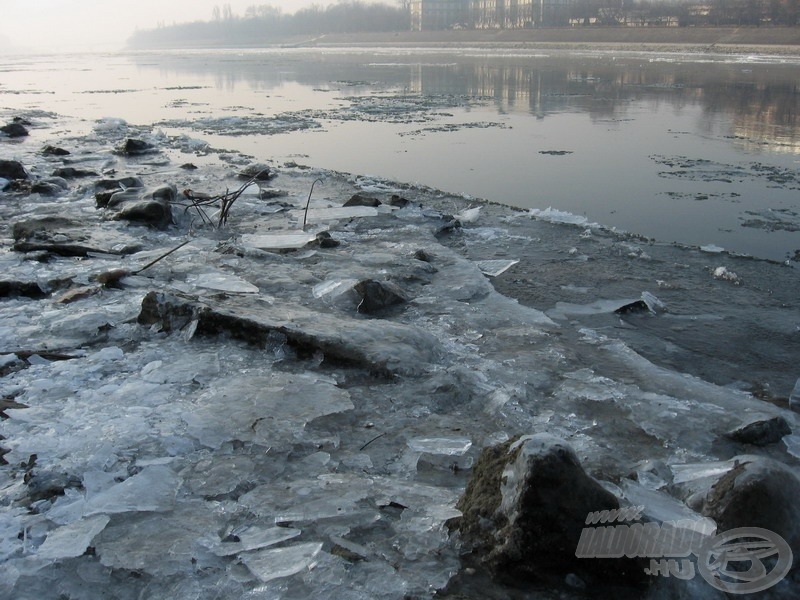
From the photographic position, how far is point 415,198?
253 inches

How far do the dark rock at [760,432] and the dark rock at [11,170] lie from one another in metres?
7.44

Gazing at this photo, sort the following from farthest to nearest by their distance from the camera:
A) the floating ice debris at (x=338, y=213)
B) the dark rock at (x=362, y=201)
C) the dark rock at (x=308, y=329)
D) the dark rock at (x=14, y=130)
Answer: the dark rock at (x=14, y=130), the dark rock at (x=362, y=201), the floating ice debris at (x=338, y=213), the dark rock at (x=308, y=329)

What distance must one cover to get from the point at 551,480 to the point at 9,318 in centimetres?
307

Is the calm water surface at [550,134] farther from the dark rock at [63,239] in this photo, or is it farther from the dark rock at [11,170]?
the dark rock at [63,239]

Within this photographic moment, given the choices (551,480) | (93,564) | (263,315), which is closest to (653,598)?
(551,480)

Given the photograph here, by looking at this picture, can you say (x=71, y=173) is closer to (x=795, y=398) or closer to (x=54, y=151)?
(x=54, y=151)

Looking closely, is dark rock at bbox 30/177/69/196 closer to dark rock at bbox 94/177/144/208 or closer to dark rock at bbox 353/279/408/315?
dark rock at bbox 94/177/144/208

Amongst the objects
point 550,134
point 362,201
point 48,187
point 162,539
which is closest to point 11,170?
point 48,187

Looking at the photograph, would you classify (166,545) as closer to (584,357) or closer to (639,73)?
(584,357)

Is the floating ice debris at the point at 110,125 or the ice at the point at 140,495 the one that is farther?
the floating ice debris at the point at 110,125

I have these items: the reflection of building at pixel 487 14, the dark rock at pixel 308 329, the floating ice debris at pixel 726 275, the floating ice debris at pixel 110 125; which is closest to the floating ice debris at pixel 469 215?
the floating ice debris at pixel 726 275

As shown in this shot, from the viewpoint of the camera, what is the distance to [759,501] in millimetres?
1809

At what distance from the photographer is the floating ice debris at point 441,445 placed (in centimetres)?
236

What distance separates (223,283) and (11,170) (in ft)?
15.3
